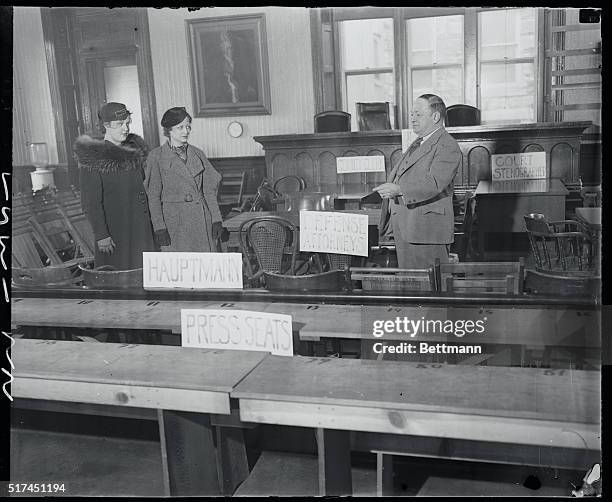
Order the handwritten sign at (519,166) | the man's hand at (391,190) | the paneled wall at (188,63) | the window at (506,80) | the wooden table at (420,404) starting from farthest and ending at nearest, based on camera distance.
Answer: the handwritten sign at (519,166)
the window at (506,80)
the man's hand at (391,190)
the paneled wall at (188,63)
the wooden table at (420,404)

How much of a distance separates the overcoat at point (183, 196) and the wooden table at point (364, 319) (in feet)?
0.99

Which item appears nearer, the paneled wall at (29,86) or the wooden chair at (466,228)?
the paneled wall at (29,86)

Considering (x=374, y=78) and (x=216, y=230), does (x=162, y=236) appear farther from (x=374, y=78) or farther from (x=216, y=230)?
(x=374, y=78)

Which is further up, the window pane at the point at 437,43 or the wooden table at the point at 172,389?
the window pane at the point at 437,43

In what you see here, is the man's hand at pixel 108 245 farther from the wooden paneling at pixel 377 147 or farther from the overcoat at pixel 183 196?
the wooden paneling at pixel 377 147

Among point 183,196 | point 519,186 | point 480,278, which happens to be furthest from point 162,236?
point 519,186

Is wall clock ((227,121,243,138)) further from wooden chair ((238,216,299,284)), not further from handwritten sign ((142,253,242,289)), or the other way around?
handwritten sign ((142,253,242,289))

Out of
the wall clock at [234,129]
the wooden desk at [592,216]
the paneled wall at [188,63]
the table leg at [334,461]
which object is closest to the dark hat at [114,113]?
the paneled wall at [188,63]

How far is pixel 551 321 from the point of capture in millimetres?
1749

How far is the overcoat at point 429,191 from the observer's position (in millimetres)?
2238

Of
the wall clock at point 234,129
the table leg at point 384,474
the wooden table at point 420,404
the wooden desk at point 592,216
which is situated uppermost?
the wall clock at point 234,129

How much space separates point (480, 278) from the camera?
1996 millimetres

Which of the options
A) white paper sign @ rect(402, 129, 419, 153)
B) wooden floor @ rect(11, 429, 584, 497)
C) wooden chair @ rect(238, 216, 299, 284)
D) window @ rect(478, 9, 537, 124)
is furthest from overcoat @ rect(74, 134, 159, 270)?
window @ rect(478, 9, 537, 124)

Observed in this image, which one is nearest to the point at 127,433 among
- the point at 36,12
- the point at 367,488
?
the point at 367,488
